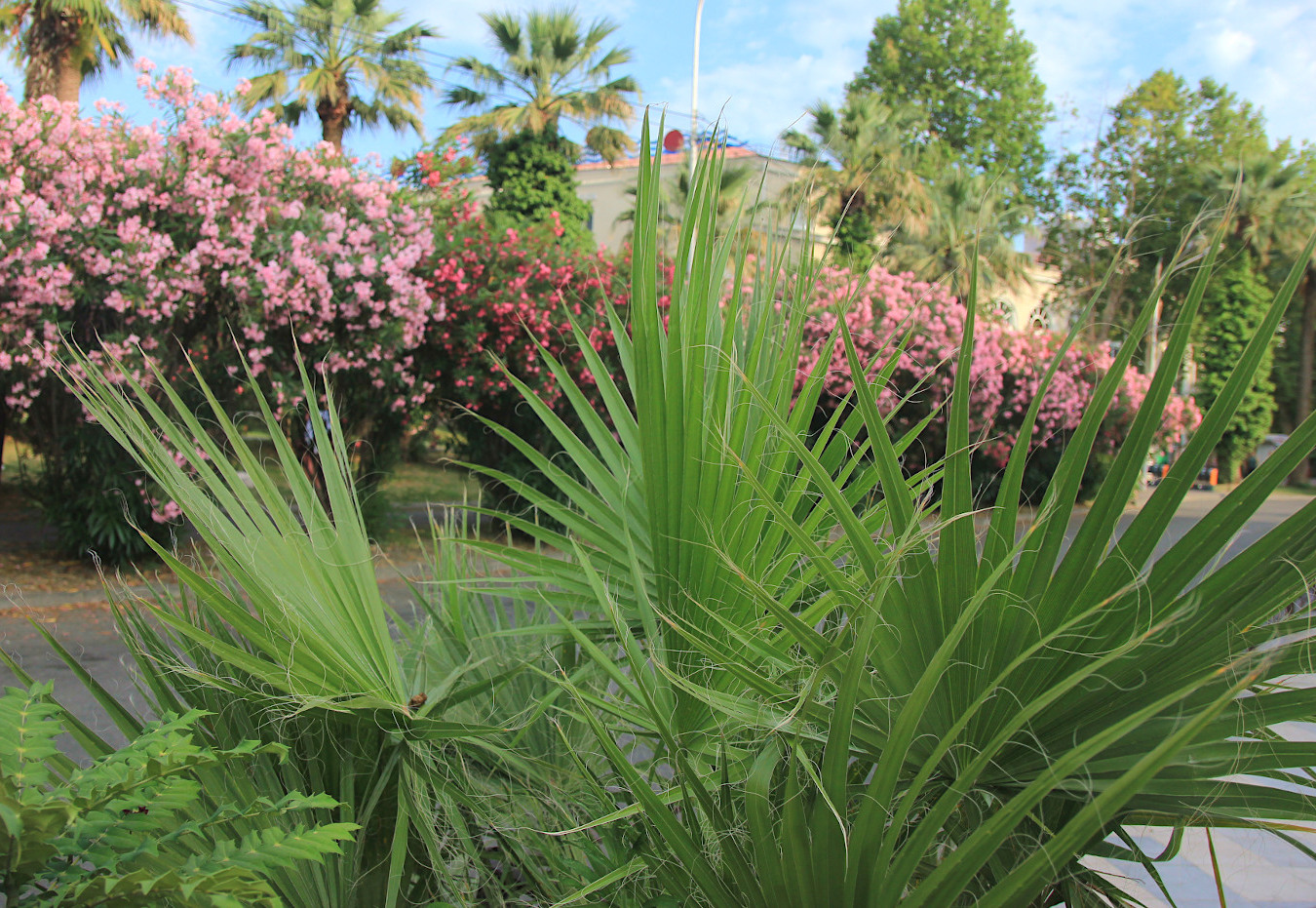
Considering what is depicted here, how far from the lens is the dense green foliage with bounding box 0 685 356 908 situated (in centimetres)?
97

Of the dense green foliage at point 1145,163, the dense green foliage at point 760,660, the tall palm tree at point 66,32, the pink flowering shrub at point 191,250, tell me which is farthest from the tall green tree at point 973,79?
the dense green foliage at point 760,660

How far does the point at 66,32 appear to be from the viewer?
48.0 ft

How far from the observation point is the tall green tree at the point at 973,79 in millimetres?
38031

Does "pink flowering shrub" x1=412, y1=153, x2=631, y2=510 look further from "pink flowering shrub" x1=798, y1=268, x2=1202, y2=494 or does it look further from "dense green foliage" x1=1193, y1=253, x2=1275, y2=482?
"dense green foliage" x1=1193, y1=253, x2=1275, y2=482

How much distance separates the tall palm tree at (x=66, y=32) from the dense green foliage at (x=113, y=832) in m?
16.5

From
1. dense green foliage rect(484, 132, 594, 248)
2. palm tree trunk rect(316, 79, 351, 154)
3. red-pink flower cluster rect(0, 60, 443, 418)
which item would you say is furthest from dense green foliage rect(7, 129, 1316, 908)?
dense green foliage rect(484, 132, 594, 248)

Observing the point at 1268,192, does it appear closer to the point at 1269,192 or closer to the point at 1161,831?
the point at 1269,192

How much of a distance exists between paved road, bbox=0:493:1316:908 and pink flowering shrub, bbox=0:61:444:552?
1366 mm

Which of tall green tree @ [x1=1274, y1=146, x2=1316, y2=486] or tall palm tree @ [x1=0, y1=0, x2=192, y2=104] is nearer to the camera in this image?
tall palm tree @ [x1=0, y1=0, x2=192, y2=104]

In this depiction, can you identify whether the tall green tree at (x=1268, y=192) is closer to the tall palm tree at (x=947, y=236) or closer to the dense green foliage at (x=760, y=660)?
the tall palm tree at (x=947, y=236)

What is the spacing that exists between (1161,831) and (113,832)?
4148 millimetres

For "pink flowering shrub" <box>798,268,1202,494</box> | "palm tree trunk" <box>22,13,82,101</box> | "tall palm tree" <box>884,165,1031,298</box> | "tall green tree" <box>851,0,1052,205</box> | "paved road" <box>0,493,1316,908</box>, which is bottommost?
"paved road" <box>0,493,1316,908</box>

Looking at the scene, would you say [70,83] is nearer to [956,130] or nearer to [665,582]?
[665,582]

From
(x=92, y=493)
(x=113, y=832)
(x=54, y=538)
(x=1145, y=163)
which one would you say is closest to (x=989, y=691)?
(x=113, y=832)
